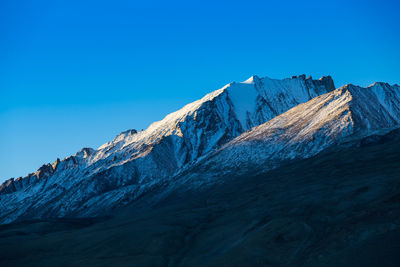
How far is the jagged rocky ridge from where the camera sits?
102375 millimetres

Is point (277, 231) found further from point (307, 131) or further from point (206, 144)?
point (206, 144)

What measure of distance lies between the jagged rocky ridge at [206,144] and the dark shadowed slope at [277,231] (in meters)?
30.8

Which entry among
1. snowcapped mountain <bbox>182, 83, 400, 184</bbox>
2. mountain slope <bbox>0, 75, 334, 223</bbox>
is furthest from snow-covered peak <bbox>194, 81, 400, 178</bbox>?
mountain slope <bbox>0, 75, 334, 223</bbox>

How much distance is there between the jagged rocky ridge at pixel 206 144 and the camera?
102375 millimetres

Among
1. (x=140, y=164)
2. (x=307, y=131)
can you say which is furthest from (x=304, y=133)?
(x=140, y=164)

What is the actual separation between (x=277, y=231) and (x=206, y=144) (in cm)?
13628

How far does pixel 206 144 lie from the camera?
174250 mm

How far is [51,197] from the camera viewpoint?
545ft

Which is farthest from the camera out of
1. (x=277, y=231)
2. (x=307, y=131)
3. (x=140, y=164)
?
(x=140, y=164)

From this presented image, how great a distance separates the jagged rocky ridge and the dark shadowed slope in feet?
101

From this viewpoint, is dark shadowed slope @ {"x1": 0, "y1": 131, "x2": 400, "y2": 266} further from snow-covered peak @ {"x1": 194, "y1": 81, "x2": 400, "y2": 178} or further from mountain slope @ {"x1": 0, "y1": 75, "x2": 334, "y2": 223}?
mountain slope @ {"x1": 0, "y1": 75, "x2": 334, "y2": 223}

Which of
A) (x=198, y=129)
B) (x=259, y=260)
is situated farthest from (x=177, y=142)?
(x=259, y=260)

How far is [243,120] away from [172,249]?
500ft

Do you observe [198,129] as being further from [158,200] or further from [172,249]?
[172,249]
